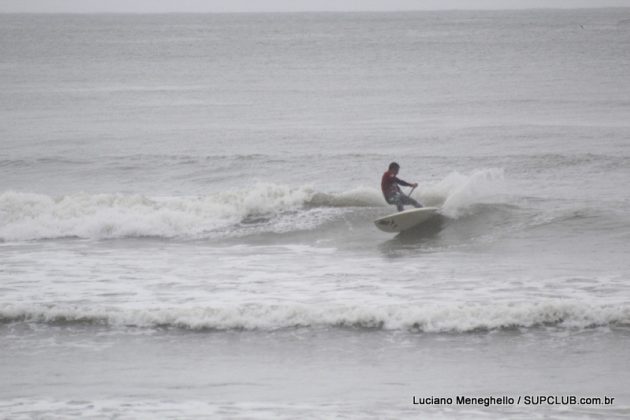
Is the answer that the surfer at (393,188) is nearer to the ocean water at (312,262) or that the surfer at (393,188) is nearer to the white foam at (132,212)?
the ocean water at (312,262)

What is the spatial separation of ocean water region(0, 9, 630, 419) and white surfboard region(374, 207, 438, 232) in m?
0.26

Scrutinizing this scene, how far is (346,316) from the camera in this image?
12.5 m

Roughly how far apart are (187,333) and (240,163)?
1649 centimetres

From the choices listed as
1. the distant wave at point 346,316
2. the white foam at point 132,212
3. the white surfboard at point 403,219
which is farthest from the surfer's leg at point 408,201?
the distant wave at point 346,316

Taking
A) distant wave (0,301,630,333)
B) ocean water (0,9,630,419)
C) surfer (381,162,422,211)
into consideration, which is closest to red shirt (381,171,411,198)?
surfer (381,162,422,211)

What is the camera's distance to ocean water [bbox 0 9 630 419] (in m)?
10.3

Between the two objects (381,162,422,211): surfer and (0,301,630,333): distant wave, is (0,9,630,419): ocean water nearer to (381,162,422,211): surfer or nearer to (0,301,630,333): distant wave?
(0,301,630,333): distant wave

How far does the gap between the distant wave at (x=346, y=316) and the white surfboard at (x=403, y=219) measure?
5.38m

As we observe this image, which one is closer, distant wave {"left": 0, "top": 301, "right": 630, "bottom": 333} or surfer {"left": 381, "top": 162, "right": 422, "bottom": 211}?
distant wave {"left": 0, "top": 301, "right": 630, "bottom": 333}

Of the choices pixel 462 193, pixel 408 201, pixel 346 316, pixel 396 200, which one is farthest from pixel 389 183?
pixel 346 316

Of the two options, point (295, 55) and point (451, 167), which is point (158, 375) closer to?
point (451, 167)

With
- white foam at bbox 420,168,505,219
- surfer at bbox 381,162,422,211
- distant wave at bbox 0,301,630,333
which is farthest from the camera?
white foam at bbox 420,168,505,219

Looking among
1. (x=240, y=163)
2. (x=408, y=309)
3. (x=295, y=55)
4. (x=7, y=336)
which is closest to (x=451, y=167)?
(x=240, y=163)

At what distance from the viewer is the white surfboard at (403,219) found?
18234 mm
